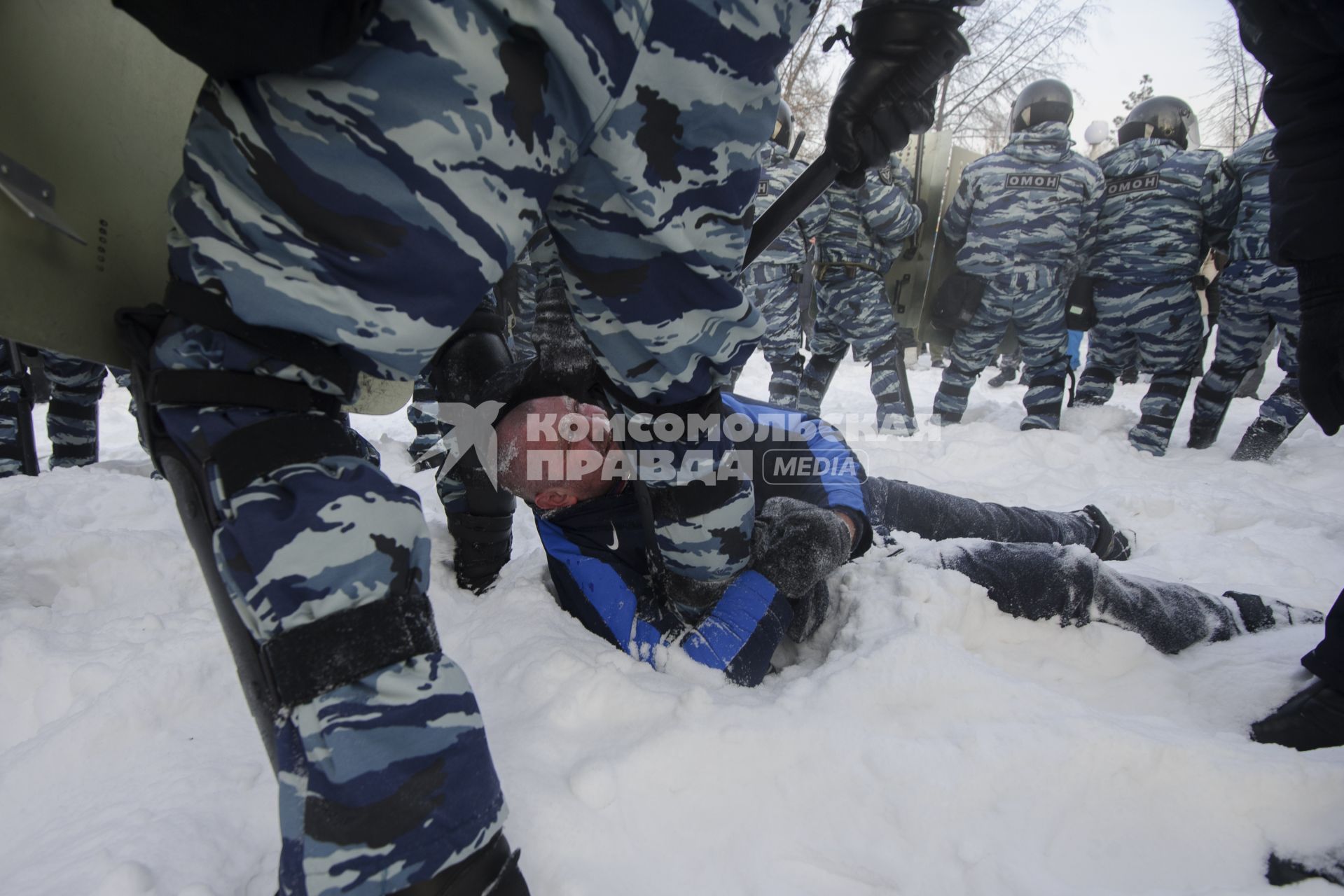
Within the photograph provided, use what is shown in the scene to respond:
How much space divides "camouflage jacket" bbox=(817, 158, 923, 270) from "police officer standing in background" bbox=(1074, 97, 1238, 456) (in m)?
1.04

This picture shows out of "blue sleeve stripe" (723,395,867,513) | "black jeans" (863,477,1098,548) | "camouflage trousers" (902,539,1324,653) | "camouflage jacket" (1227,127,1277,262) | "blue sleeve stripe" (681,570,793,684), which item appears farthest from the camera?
"camouflage jacket" (1227,127,1277,262)

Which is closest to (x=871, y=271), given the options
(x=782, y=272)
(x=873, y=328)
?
(x=873, y=328)

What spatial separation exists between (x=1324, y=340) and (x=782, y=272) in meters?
2.85

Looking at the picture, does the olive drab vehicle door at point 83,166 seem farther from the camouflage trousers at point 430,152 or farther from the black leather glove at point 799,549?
the black leather glove at point 799,549

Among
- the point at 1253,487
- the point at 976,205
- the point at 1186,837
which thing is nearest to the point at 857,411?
the point at 976,205

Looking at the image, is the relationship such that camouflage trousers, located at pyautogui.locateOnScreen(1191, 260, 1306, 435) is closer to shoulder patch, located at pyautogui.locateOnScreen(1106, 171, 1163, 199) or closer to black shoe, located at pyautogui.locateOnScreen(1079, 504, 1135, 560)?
shoulder patch, located at pyautogui.locateOnScreen(1106, 171, 1163, 199)

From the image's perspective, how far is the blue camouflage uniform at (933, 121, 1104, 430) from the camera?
3.30 m

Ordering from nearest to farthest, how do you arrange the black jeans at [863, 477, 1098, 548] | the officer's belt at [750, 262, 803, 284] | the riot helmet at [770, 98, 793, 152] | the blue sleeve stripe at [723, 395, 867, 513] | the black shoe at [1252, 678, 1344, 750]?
the black shoe at [1252, 678, 1344, 750] < the blue sleeve stripe at [723, 395, 867, 513] < the black jeans at [863, 477, 1098, 548] < the riot helmet at [770, 98, 793, 152] < the officer's belt at [750, 262, 803, 284]

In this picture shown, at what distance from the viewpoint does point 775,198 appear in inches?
133

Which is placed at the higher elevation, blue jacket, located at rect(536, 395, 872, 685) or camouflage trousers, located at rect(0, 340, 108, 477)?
blue jacket, located at rect(536, 395, 872, 685)

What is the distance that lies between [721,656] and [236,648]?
2.52 feet

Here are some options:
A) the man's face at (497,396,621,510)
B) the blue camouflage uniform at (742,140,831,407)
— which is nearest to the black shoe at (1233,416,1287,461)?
the blue camouflage uniform at (742,140,831,407)

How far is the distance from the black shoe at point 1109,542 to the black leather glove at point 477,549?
158 centimetres

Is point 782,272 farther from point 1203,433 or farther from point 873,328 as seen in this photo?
point 1203,433
